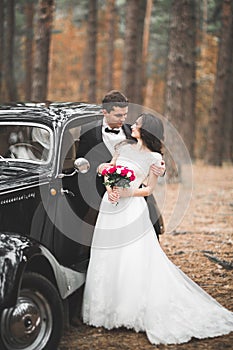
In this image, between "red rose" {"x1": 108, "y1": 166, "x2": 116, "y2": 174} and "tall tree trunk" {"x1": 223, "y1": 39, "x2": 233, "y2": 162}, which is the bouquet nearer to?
"red rose" {"x1": 108, "y1": 166, "x2": 116, "y2": 174}

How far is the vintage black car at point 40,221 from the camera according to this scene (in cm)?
457

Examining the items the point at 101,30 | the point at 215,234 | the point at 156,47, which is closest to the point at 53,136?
the point at 215,234

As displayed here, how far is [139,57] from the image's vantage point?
2503 centimetres

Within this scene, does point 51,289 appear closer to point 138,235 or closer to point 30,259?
point 30,259

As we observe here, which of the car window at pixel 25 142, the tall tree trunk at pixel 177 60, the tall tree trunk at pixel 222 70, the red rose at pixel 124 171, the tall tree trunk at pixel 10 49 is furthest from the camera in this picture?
the tall tree trunk at pixel 10 49

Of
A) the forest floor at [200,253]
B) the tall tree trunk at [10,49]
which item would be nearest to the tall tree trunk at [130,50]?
the forest floor at [200,253]

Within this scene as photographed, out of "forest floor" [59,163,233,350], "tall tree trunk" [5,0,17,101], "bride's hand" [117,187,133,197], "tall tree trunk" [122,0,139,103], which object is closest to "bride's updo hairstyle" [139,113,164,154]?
"bride's hand" [117,187,133,197]

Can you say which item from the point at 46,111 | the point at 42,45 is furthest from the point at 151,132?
the point at 42,45

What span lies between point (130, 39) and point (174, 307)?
11779 millimetres

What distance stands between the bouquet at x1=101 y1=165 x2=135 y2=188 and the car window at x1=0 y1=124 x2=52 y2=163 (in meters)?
0.75

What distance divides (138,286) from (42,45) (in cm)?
1046

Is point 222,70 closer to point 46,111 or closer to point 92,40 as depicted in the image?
point 92,40

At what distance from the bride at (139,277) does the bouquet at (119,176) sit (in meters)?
0.10

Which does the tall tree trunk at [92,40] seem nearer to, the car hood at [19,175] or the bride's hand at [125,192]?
the car hood at [19,175]
